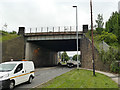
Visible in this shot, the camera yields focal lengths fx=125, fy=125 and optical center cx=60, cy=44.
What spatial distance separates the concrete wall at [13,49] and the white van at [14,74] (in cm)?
1520

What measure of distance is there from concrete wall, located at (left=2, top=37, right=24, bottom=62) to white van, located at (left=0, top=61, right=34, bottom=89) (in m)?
15.2

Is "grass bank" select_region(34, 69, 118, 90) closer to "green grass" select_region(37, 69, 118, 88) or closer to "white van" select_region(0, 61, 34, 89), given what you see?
"green grass" select_region(37, 69, 118, 88)

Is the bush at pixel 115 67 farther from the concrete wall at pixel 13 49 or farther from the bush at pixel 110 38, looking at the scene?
the concrete wall at pixel 13 49

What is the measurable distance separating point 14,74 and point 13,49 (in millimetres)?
19187

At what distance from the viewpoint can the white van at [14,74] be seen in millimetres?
7546

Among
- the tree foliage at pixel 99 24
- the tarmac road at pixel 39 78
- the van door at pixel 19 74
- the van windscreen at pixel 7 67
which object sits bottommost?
the tarmac road at pixel 39 78

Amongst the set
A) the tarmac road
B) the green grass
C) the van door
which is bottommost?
the tarmac road

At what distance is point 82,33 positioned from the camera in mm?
29797

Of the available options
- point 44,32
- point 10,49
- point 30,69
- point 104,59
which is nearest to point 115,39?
point 104,59

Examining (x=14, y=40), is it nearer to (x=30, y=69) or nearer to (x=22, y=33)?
(x=22, y=33)

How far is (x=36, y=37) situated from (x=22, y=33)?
145 inches

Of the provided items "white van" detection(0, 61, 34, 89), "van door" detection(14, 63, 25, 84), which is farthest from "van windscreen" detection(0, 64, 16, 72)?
"van door" detection(14, 63, 25, 84)

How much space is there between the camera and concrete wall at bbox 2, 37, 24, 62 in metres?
23.9

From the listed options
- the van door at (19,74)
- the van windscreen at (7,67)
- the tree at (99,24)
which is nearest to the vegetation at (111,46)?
the tree at (99,24)
